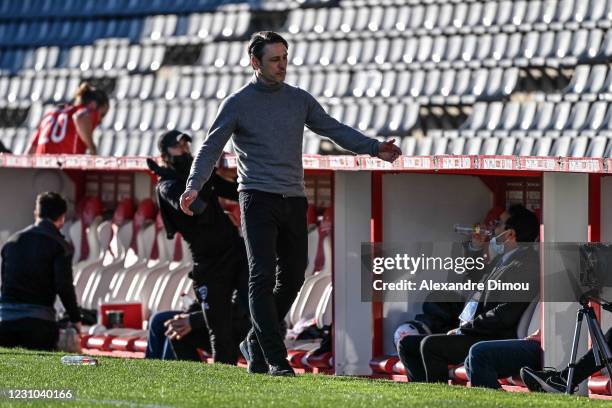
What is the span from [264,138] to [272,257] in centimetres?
56

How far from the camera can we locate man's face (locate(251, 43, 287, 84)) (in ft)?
28.0

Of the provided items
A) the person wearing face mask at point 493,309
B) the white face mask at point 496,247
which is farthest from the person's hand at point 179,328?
the white face mask at point 496,247

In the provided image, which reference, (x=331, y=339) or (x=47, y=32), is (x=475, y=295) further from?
(x=47, y=32)

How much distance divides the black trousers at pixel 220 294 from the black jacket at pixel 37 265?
1.05 meters

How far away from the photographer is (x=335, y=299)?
10.9 meters

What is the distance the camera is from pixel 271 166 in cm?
865

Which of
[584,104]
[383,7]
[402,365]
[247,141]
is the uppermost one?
[383,7]

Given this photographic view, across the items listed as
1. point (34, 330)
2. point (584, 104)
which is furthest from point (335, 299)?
point (584, 104)

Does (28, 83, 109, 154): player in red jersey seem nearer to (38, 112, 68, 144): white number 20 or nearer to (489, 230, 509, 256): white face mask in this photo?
(38, 112, 68, 144): white number 20

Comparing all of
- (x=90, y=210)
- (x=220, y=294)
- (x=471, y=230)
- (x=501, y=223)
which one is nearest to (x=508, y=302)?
(x=501, y=223)

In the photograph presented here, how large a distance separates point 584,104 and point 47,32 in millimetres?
7860

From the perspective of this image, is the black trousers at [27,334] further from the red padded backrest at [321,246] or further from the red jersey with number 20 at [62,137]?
the red jersey with number 20 at [62,137]

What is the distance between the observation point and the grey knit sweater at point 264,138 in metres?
8.62

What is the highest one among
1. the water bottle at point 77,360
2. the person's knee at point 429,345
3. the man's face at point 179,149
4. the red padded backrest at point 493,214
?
the man's face at point 179,149
